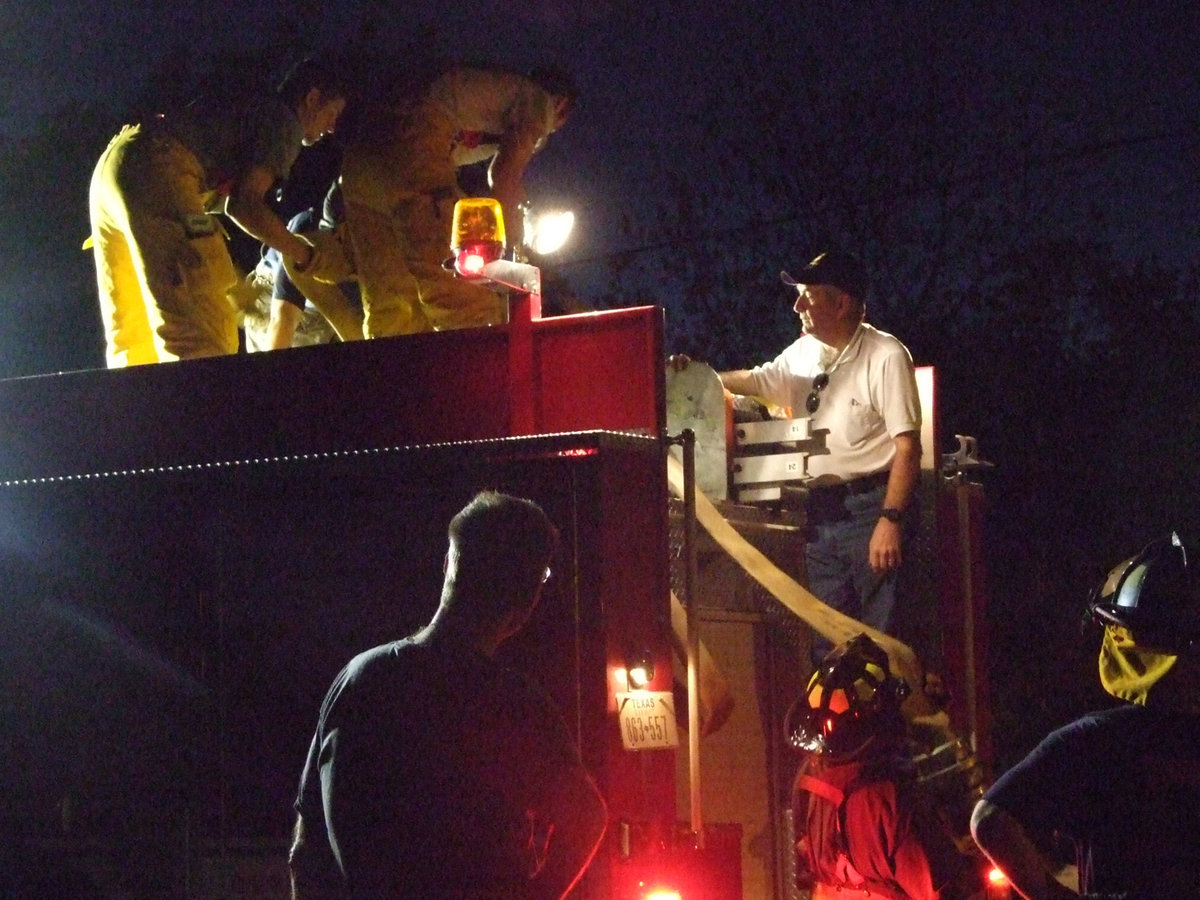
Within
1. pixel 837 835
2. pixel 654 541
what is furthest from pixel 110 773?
pixel 837 835

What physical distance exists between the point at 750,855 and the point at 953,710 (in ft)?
3.76

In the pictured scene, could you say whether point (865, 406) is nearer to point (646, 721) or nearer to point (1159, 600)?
point (646, 721)

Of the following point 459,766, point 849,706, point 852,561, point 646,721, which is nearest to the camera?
point 459,766

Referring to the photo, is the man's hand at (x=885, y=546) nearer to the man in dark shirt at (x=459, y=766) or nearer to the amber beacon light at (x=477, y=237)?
the amber beacon light at (x=477, y=237)

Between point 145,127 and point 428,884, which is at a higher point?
point 145,127

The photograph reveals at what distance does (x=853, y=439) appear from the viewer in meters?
5.29

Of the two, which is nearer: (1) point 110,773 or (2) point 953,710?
(1) point 110,773

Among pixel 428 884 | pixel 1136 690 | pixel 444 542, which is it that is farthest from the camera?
pixel 444 542

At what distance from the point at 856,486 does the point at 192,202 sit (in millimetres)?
2453

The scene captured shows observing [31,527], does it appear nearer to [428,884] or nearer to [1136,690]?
[428,884]

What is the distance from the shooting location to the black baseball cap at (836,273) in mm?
5469

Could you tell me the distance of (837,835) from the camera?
4.12 meters

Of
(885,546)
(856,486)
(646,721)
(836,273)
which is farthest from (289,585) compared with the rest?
(836,273)

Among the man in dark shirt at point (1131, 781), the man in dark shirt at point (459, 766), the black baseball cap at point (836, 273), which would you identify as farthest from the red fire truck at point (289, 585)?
the black baseball cap at point (836, 273)
